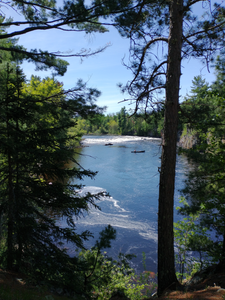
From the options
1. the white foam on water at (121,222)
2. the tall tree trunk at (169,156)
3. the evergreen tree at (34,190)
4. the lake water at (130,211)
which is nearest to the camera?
the evergreen tree at (34,190)

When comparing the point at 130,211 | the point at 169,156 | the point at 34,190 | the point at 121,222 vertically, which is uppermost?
the point at 169,156

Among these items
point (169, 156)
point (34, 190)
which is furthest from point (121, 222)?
point (169, 156)

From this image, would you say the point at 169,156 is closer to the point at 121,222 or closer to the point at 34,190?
the point at 34,190

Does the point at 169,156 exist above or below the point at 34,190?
above

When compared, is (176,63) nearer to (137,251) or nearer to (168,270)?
(168,270)

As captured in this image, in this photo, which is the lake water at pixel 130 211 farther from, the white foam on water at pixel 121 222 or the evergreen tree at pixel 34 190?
the evergreen tree at pixel 34 190

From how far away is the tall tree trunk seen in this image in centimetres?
459

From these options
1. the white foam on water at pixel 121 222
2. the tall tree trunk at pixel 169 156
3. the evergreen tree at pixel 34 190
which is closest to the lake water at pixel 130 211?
the white foam on water at pixel 121 222

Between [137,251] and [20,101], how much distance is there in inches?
317

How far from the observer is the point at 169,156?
15.4ft

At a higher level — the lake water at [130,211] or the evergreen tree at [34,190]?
the evergreen tree at [34,190]

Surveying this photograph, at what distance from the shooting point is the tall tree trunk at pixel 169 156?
459cm

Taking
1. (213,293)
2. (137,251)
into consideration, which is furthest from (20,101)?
(137,251)

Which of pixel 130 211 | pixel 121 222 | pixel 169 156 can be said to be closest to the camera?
pixel 169 156
